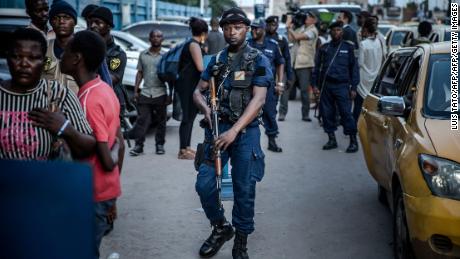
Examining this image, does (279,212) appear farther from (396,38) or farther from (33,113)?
(396,38)

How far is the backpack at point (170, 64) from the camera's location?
9.13 m

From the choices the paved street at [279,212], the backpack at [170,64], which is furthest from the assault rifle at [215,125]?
the backpack at [170,64]

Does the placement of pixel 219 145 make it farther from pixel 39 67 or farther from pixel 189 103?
pixel 189 103

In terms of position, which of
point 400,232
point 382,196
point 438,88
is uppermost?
point 438,88

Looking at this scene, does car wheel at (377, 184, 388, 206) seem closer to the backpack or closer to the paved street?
the paved street

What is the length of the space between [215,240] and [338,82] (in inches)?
202

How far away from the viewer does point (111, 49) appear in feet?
21.0

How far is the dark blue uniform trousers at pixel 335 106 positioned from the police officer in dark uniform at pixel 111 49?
4.18m

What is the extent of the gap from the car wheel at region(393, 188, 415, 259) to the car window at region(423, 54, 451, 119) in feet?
2.05

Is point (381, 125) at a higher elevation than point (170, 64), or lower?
lower

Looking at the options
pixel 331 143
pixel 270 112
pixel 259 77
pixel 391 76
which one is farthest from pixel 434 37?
pixel 259 77

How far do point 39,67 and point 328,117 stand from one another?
7195 mm

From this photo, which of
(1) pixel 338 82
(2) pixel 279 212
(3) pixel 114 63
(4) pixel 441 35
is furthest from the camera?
(4) pixel 441 35

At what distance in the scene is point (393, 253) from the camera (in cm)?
568
